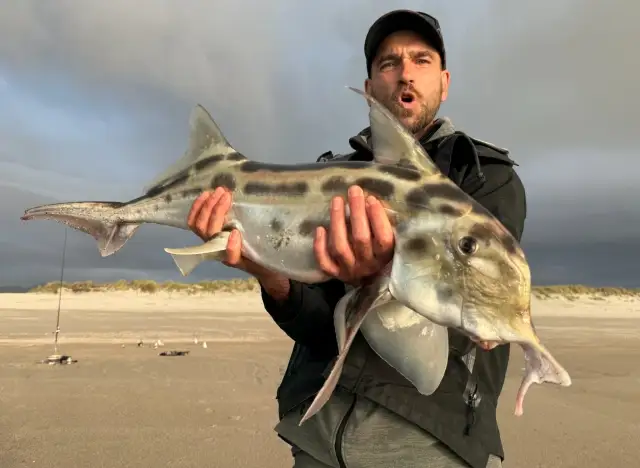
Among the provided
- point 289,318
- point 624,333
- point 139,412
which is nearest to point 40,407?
point 139,412

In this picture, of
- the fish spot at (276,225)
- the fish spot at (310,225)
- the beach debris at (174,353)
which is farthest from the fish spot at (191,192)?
the beach debris at (174,353)

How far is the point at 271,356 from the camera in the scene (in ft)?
43.5

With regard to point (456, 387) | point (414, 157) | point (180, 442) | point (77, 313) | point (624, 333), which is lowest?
point (77, 313)

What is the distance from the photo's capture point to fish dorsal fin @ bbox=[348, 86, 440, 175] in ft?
8.54

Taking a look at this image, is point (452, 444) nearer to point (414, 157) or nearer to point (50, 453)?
point (414, 157)

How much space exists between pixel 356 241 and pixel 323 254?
0.70 ft

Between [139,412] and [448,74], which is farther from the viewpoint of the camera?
[139,412]

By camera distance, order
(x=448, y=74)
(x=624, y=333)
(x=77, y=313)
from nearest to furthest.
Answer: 1. (x=448, y=74)
2. (x=624, y=333)
3. (x=77, y=313)

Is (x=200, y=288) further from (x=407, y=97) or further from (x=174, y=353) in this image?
(x=407, y=97)

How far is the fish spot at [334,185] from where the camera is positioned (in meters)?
2.70

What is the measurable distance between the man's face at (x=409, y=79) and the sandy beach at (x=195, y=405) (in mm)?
4627

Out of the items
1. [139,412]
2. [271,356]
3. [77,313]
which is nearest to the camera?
[139,412]

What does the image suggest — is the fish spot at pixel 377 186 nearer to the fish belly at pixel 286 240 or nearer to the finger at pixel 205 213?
the fish belly at pixel 286 240

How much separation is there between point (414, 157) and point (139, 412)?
6.97 meters
